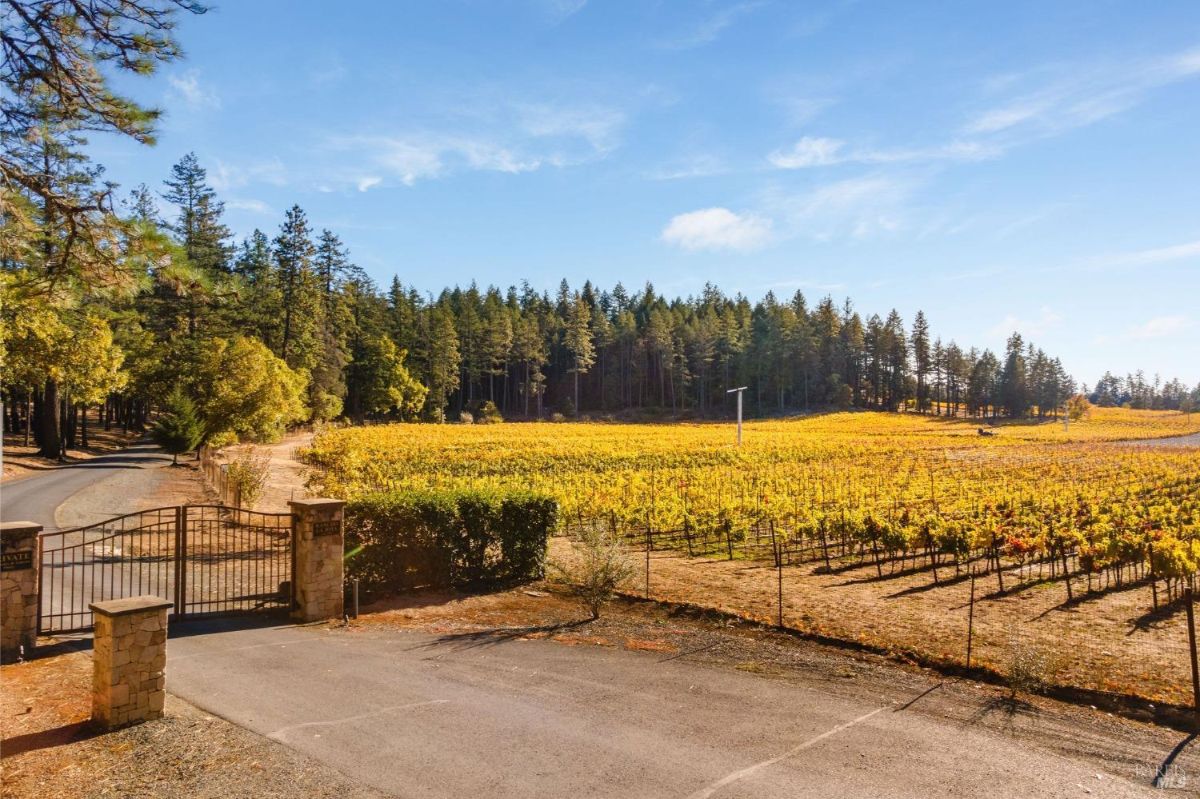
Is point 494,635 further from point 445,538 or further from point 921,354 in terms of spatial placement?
point 921,354

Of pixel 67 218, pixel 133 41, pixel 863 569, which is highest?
pixel 133 41

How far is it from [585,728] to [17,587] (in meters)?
7.06

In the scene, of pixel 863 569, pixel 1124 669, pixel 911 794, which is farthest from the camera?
pixel 863 569

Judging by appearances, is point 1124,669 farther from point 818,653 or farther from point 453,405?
point 453,405

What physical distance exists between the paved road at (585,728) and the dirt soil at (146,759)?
26 cm

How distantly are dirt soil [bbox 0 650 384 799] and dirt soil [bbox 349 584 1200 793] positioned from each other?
4011 millimetres

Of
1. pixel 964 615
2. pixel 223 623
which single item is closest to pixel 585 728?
pixel 223 623

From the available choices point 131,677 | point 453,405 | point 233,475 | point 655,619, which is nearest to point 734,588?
point 655,619

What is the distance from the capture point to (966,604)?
13.8m

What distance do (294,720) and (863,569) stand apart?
14091mm

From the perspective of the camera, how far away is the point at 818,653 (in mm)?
Answer: 10047

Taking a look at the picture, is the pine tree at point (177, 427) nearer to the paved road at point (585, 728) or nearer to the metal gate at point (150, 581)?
the metal gate at point (150, 581)

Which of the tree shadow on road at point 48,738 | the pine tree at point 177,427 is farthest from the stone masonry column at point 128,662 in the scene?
the pine tree at point 177,427

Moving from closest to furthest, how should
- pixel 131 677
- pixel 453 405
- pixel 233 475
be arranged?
pixel 131 677
pixel 233 475
pixel 453 405
